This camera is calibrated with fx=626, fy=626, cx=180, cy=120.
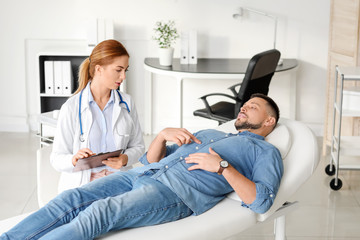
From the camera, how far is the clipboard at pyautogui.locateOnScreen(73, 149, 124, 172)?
250 centimetres

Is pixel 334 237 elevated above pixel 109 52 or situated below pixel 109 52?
below

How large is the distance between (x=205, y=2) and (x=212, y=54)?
16.2 inches

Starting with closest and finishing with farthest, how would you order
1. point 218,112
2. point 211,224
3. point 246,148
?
1. point 211,224
2. point 246,148
3. point 218,112

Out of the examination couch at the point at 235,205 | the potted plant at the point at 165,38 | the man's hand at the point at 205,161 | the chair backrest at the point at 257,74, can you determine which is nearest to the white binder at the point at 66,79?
the potted plant at the point at 165,38

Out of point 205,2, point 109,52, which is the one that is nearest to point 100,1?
point 205,2

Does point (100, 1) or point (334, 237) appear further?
point (100, 1)

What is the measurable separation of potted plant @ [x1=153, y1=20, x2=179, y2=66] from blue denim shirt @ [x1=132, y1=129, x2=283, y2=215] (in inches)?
79.0

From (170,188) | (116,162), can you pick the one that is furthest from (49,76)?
(170,188)

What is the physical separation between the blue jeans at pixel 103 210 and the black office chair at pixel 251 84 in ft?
5.22

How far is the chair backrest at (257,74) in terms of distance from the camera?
151 inches

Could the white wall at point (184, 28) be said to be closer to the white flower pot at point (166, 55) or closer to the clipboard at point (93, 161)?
Result: the white flower pot at point (166, 55)

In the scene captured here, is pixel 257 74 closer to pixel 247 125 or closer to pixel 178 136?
pixel 247 125

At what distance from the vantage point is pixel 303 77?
5023mm

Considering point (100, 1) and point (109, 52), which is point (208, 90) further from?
point (109, 52)
